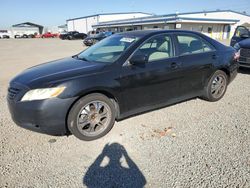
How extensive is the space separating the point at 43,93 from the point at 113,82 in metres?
1.02

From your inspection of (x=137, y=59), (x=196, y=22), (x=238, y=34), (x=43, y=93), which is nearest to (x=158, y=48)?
(x=137, y=59)

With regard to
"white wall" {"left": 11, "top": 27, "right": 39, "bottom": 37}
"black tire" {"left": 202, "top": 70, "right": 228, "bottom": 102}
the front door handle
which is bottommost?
"white wall" {"left": 11, "top": 27, "right": 39, "bottom": 37}

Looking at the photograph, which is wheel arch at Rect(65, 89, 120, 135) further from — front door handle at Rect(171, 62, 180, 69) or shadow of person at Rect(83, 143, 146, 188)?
front door handle at Rect(171, 62, 180, 69)

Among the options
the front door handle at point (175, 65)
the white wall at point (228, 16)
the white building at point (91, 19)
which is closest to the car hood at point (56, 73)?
the front door handle at point (175, 65)

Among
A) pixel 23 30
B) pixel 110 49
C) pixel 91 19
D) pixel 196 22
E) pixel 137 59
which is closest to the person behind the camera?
pixel 137 59

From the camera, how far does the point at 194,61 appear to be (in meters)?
4.34

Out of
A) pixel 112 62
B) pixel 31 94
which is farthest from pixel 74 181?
pixel 112 62

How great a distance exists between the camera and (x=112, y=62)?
11.5 ft

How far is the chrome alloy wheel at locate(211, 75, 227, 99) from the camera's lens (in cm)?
489

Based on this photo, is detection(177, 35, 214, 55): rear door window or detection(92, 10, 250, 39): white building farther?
detection(92, 10, 250, 39): white building

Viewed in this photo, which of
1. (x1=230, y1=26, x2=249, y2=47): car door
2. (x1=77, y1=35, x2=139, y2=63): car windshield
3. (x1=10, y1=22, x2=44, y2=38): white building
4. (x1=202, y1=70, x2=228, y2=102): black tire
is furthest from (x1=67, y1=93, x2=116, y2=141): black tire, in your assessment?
(x1=10, y1=22, x2=44, y2=38): white building

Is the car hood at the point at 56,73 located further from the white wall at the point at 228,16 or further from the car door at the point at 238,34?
the white wall at the point at 228,16

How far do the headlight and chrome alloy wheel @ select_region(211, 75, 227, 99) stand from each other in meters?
3.38

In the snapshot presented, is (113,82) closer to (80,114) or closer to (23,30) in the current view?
(80,114)
